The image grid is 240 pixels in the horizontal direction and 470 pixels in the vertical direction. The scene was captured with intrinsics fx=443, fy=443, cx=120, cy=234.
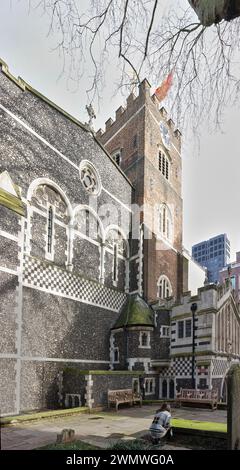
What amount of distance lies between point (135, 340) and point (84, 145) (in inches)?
423

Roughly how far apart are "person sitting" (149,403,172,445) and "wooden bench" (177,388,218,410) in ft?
25.5

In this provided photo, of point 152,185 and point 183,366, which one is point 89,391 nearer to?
point 183,366

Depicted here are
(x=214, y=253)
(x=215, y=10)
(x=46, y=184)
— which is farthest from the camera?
(x=214, y=253)

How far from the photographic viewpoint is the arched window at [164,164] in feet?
104

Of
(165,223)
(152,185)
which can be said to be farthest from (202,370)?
(152,185)

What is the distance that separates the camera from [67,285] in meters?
20.5

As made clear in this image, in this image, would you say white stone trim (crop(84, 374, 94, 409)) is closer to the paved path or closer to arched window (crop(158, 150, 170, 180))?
the paved path

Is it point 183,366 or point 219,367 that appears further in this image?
point 183,366

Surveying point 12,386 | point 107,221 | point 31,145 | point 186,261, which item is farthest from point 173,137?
point 12,386

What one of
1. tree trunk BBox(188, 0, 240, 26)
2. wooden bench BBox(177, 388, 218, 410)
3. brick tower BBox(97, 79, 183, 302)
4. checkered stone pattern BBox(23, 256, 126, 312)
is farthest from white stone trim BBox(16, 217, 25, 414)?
tree trunk BBox(188, 0, 240, 26)

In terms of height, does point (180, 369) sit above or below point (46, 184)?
below

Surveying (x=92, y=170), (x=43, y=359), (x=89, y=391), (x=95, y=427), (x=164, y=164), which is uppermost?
(x=164, y=164)

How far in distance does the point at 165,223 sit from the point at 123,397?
14.5 metres

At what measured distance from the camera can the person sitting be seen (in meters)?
9.94
